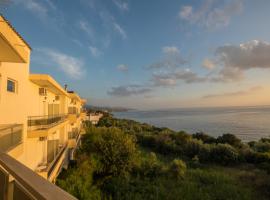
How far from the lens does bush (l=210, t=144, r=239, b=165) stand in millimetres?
24516

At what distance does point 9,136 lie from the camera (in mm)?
6039

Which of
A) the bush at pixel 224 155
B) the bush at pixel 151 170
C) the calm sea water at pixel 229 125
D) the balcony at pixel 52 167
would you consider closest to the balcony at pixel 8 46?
the balcony at pixel 52 167

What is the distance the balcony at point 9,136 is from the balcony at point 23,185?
4087 mm

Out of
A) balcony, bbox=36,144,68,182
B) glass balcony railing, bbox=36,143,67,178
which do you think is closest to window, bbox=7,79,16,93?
balcony, bbox=36,144,68,182

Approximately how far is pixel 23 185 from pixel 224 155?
26.2 m

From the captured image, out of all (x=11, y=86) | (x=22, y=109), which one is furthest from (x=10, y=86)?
(x=22, y=109)

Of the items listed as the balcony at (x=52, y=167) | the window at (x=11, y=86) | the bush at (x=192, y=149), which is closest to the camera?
the window at (x=11, y=86)

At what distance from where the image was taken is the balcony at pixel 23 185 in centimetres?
106

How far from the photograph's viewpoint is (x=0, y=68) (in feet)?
19.8

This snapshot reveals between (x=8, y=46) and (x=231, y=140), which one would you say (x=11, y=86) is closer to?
(x=8, y=46)

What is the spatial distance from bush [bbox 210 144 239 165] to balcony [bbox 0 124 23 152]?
74.3 feet

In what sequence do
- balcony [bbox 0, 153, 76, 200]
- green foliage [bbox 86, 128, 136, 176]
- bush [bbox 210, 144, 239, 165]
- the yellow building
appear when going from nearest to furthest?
balcony [bbox 0, 153, 76, 200]
the yellow building
green foliage [bbox 86, 128, 136, 176]
bush [bbox 210, 144, 239, 165]

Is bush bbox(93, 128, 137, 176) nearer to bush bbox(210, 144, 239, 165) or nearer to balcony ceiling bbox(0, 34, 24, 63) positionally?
bush bbox(210, 144, 239, 165)

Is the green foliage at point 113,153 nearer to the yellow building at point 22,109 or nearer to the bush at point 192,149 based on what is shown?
the yellow building at point 22,109
